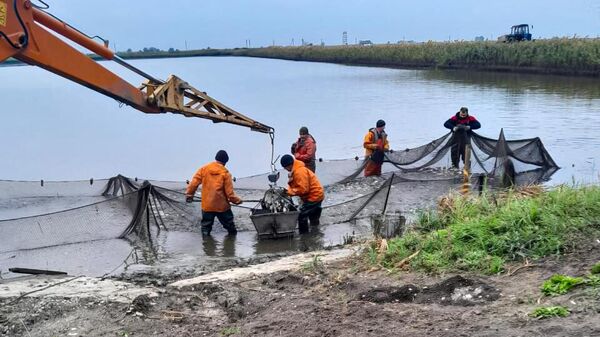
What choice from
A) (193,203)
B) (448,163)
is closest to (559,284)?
(193,203)

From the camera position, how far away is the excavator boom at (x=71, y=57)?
7.37 m

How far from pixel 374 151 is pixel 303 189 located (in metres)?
4.48

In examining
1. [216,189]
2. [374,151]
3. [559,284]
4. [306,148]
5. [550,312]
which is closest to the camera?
[550,312]

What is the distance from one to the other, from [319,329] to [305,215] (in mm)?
5483

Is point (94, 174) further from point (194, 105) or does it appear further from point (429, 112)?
point (429, 112)

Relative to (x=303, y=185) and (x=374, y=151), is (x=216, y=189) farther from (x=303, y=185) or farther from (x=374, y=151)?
(x=374, y=151)

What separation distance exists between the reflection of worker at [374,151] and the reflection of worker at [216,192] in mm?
4989

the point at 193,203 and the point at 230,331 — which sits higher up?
the point at 193,203

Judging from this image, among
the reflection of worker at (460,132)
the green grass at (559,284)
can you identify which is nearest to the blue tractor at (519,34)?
the reflection of worker at (460,132)

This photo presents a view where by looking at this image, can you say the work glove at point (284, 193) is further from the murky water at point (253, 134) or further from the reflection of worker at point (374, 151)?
the reflection of worker at point (374, 151)

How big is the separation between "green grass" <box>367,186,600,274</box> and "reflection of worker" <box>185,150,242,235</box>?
3722 mm

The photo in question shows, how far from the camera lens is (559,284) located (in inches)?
217

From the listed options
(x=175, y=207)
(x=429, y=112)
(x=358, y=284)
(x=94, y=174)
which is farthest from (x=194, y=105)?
(x=429, y=112)

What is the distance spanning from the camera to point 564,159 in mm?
17094
